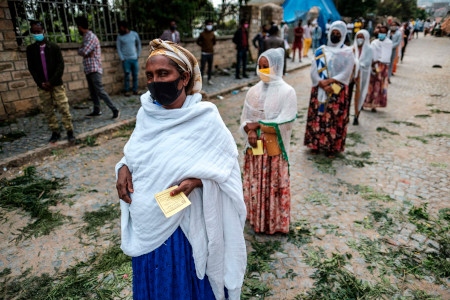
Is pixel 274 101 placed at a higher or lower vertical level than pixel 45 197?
higher

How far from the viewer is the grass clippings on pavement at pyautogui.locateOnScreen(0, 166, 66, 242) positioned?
3.64m

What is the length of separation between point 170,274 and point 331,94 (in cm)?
457

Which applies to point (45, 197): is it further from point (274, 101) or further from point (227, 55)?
point (227, 55)

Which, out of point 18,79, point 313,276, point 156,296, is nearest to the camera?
point 156,296

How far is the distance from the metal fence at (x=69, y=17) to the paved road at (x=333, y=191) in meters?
3.47

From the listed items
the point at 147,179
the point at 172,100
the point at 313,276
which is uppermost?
the point at 172,100

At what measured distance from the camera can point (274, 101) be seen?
3184mm

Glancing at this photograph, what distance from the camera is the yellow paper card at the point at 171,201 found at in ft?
5.08

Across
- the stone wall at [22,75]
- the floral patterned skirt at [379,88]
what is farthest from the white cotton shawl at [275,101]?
the stone wall at [22,75]

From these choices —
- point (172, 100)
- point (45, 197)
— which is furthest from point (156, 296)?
point (45, 197)

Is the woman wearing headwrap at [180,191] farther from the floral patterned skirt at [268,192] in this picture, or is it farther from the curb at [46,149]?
the curb at [46,149]

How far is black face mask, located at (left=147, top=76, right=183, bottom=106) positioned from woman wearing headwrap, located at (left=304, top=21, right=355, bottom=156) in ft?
13.5

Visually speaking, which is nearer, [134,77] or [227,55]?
[134,77]

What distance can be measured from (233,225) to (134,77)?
870cm
